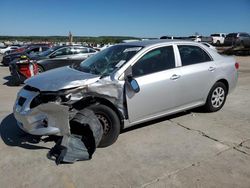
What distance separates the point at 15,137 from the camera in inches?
173

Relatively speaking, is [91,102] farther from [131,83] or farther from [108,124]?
[131,83]

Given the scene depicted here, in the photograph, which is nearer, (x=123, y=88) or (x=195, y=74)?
(x=123, y=88)

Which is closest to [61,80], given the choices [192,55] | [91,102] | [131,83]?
[91,102]

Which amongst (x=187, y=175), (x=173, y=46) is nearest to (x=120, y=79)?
(x=173, y=46)

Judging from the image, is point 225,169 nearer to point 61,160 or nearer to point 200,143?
point 200,143

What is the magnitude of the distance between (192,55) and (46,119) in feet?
9.80

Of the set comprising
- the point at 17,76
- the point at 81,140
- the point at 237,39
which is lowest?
the point at 81,140

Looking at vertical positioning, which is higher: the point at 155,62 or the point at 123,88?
the point at 155,62

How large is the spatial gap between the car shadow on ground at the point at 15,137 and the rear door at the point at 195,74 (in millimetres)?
2655

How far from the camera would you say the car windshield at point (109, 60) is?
4.17m

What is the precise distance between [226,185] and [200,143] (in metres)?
1.12

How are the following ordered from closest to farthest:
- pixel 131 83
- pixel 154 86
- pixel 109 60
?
pixel 131 83 → pixel 154 86 → pixel 109 60

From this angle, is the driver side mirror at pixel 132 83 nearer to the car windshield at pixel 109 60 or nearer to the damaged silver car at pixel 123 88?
the damaged silver car at pixel 123 88

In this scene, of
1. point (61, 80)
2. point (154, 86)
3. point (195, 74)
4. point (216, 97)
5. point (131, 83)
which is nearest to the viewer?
point (61, 80)
